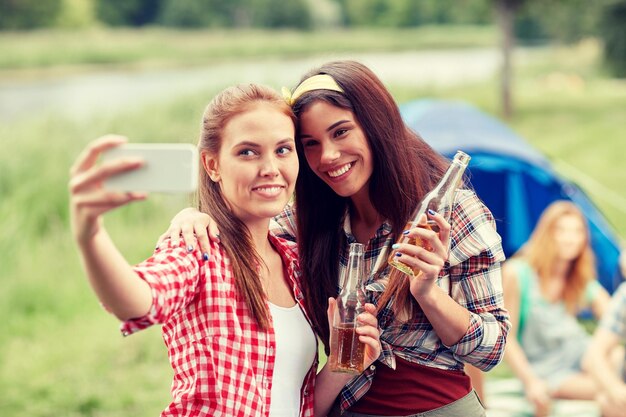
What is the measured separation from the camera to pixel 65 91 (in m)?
15.2

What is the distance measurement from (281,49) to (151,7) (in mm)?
3301

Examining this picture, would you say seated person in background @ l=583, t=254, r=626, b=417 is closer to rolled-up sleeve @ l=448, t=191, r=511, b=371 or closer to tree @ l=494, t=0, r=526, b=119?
rolled-up sleeve @ l=448, t=191, r=511, b=371

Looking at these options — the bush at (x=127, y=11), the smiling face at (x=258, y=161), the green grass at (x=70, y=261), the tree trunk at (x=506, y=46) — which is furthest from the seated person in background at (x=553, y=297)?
the bush at (x=127, y=11)

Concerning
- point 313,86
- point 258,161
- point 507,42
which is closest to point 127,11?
point 507,42

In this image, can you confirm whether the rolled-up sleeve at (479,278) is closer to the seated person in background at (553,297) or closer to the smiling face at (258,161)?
the smiling face at (258,161)

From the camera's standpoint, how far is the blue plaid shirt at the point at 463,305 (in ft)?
6.44

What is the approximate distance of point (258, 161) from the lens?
5.99ft

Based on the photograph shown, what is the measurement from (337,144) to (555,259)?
10.8 feet

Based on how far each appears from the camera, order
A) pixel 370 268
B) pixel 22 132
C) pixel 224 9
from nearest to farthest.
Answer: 1. pixel 370 268
2. pixel 22 132
3. pixel 224 9

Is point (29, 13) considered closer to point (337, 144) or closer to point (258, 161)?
point (337, 144)

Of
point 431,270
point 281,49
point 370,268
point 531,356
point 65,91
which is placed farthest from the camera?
point 281,49

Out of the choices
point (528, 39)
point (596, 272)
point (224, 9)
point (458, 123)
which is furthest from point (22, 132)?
point (528, 39)

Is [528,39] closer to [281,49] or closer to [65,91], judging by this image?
[281,49]

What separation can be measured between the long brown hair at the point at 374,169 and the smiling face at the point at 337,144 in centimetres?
2
